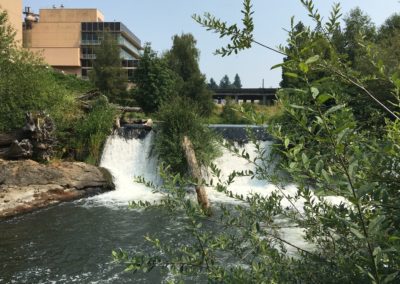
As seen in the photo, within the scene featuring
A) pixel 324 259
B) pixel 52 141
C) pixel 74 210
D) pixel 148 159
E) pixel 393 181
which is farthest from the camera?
pixel 148 159

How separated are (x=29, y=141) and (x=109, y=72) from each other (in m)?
23.0

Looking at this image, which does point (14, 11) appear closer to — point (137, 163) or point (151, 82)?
point (151, 82)

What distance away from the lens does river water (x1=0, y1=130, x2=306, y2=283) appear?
7.18 m

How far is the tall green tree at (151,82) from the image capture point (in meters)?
32.8

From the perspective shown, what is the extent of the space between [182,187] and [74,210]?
421 inches

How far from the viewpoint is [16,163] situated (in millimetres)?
13492

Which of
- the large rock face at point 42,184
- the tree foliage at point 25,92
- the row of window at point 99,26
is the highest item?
the row of window at point 99,26

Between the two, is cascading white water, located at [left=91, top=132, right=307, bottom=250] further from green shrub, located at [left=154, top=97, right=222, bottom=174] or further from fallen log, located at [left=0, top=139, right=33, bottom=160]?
fallen log, located at [left=0, top=139, right=33, bottom=160]

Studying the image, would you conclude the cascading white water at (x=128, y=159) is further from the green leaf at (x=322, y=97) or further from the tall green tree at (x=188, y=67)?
the tall green tree at (x=188, y=67)

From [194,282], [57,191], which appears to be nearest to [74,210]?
[57,191]

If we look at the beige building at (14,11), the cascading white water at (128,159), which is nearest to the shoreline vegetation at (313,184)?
the cascading white water at (128,159)

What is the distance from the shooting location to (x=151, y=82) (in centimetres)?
3294

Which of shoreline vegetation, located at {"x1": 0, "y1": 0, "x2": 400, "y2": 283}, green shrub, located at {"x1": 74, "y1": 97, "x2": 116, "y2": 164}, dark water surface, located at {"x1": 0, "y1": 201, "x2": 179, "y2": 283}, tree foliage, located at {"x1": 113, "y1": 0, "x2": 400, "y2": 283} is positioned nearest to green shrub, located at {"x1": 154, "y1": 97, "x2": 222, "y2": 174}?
green shrub, located at {"x1": 74, "y1": 97, "x2": 116, "y2": 164}

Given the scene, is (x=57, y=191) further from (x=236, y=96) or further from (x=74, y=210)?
(x=236, y=96)
